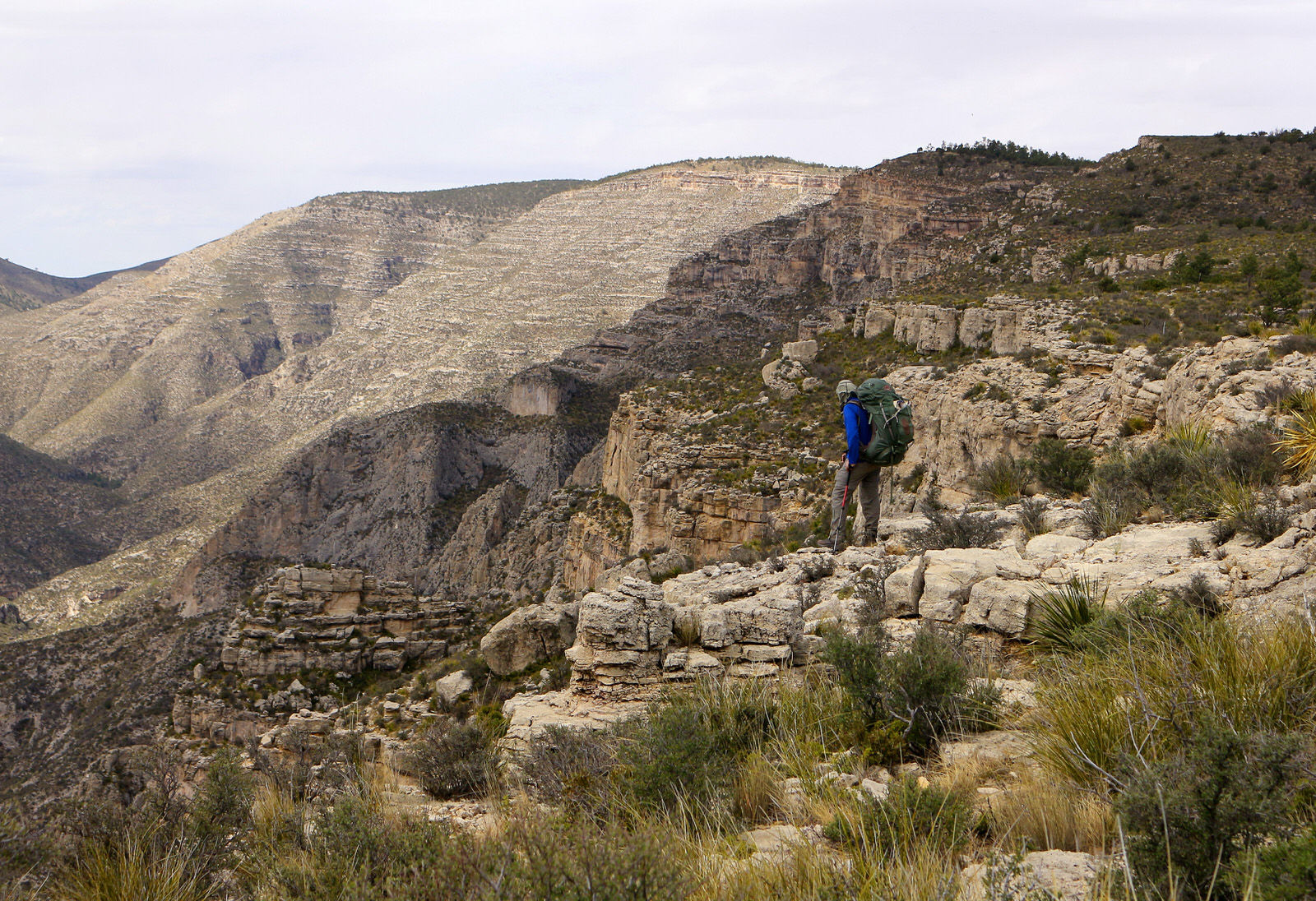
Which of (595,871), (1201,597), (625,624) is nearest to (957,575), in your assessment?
(1201,597)

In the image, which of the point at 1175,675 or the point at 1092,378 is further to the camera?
the point at 1092,378

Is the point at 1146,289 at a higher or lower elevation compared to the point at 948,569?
higher

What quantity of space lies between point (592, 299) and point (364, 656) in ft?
303

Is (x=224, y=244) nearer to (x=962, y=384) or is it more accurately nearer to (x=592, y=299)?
(x=592, y=299)

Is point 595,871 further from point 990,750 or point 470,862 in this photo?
point 990,750

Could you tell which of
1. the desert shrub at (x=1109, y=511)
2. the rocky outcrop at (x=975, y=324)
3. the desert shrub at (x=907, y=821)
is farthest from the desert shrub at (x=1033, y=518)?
the rocky outcrop at (x=975, y=324)

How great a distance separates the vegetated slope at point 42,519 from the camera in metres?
72.4

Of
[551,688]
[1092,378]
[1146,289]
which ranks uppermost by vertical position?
[1146,289]

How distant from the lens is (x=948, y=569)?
6.93 meters

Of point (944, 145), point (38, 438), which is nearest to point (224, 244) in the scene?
point (38, 438)

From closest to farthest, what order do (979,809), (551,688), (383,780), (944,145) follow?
(979,809)
(383,780)
(551,688)
(944,145)

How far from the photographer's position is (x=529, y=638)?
34.4ft

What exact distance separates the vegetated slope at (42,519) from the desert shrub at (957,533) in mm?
79309

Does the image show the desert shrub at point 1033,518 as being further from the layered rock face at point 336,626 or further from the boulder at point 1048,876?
the layered rock face at point 336,626
